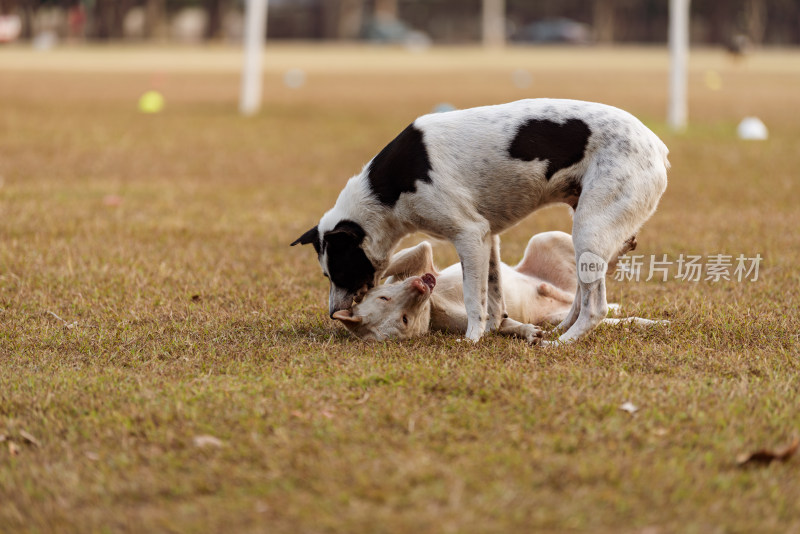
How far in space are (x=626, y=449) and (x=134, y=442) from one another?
186 centimetres

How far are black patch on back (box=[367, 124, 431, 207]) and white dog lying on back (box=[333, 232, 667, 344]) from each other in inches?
18.5

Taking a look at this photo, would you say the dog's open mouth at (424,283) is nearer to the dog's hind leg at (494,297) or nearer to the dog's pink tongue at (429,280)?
the dog's pink tongue at (429,280)

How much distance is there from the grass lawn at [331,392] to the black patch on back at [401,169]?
0.79m

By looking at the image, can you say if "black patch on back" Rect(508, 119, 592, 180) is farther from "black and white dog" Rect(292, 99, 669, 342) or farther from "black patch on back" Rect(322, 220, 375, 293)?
"black patch on back" Rect(322, 220, 375, 293)

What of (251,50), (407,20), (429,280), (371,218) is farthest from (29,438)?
(407,20)

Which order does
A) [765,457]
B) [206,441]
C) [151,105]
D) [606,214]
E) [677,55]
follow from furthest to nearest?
[151,105] → [677,55] → [606,214] → [206,441] → [765,457]

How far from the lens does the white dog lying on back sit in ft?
17.3

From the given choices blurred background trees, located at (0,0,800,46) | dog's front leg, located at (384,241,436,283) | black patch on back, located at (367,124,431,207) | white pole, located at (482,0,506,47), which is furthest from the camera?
white pole, located at (482,0,506,47)

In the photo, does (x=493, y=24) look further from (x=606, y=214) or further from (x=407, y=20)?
(x=606, y=214)

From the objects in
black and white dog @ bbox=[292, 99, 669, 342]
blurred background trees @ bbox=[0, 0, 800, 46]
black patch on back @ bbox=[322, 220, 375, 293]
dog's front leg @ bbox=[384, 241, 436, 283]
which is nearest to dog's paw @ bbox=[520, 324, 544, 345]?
black and white dog @ bbox=[292, 99, 669, 342]

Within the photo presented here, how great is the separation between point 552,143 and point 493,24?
6793 centimetres

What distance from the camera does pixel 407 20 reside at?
8200cm

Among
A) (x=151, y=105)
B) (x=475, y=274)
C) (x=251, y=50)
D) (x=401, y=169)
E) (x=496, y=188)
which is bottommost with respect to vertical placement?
(x=151, y=105)

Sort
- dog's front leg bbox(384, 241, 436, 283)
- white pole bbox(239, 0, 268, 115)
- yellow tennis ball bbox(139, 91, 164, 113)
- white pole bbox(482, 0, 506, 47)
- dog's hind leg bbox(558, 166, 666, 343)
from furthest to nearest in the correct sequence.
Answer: white pole bbox(482, 0, 506, 47) → yellow tennis ball bbox(139, 91, 164, 113) → white pole bbox(239, 0, 268, 115) → dog's front leg bbox(384, 241, 436, 283) → dog's hind leg bbox(558, 166, 666, 343)
